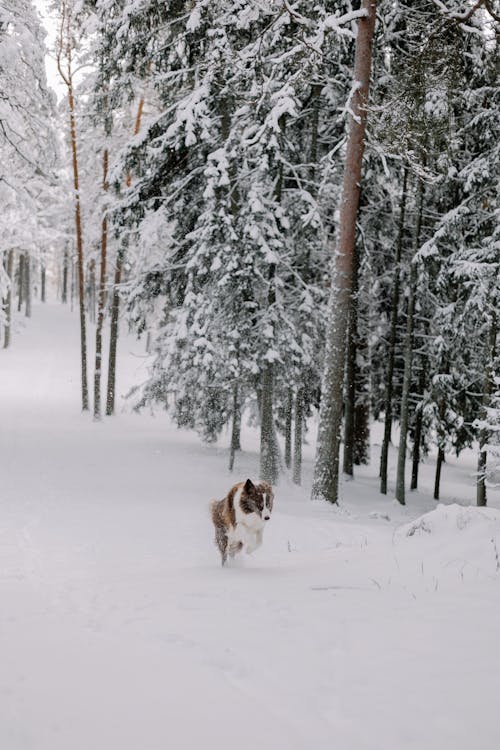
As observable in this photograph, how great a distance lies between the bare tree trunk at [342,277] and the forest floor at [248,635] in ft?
6.26

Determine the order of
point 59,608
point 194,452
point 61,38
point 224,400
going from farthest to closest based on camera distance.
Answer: point 61,38
point 194,452
point 224,400
point 59,608

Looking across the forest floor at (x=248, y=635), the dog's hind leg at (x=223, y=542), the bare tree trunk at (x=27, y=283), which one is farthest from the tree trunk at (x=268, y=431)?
the bare tree trunk at (x=27, y=283)

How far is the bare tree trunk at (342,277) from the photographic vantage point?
11.6m

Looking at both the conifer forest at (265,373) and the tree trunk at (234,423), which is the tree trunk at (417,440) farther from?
the tree trunk at (234,423)

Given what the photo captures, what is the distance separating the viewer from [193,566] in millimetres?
7395

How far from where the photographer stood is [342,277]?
39.8ft

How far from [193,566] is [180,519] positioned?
134 inches

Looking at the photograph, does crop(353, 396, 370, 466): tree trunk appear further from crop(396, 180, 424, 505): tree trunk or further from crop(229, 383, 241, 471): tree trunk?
crop(229, 383, 241, 471): tree trunk

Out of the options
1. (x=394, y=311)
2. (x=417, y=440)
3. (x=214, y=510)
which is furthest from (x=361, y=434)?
(x=214, y=510)

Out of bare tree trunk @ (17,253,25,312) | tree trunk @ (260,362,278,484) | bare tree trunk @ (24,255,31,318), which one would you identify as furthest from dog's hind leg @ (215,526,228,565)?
bare tree trunk @ (17,253,25,312)

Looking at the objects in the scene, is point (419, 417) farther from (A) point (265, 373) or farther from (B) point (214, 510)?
(B) point (214, 510)

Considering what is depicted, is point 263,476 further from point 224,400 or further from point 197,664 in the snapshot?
point 197,664

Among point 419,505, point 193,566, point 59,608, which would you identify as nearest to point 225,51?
point 193,566

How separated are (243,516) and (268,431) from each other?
27.1 ft
